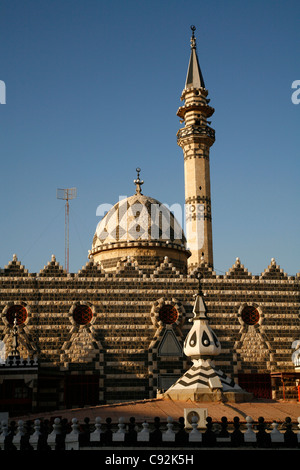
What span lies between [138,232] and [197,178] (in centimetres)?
710

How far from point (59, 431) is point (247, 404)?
7609 millimetres

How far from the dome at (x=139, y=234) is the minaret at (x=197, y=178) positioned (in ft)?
10.2

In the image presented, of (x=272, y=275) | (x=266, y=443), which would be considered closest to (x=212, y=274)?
(x=272, y=275)

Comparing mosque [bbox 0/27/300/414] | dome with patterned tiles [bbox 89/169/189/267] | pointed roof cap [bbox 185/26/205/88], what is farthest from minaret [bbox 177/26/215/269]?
mosque [bbox 0/27/300/414]

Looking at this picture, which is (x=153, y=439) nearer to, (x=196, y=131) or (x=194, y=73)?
(x=196, y=131)

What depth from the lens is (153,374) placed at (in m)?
27.9

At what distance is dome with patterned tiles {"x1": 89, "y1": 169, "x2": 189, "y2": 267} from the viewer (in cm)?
3316

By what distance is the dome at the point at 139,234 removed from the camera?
109 ft

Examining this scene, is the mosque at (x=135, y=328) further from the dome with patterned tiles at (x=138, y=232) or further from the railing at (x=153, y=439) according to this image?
the railing at (x=153, y=439)

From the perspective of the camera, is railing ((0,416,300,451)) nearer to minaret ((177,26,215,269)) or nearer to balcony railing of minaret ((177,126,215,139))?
minaret ((177,26,215,269))

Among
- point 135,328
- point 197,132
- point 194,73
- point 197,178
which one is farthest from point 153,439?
point 194,73

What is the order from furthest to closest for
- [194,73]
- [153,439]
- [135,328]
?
[194,73], [135,328], [153,439]

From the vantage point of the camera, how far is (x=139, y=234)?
3338cm

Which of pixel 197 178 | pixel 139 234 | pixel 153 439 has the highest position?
pixel 197 178
